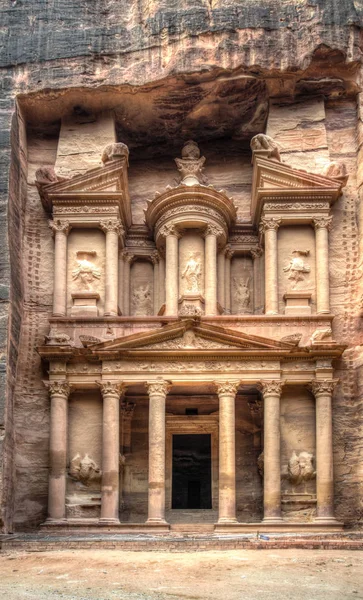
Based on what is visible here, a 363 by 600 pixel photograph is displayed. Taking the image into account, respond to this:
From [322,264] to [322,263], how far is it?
0.03 meters

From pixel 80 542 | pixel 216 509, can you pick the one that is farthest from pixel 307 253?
pixel 80 542

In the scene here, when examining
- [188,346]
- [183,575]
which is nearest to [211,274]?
[188,346]

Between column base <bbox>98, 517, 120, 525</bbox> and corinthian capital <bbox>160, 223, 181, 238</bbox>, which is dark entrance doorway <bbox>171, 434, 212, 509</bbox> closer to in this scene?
column base <bbox>98, 517, 120, 525</bbox>

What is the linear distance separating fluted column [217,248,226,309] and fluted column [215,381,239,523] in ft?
11.8

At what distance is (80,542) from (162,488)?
374cm

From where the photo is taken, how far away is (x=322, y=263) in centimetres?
2453

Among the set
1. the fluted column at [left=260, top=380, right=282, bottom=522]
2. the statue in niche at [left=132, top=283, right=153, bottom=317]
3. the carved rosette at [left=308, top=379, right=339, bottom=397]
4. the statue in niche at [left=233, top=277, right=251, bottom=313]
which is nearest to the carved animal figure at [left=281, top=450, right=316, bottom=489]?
the fluted column at [left=260, top=380, right=282, bottom=522]

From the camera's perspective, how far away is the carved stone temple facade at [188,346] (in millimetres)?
22766

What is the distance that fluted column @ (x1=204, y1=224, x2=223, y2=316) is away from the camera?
977 inches

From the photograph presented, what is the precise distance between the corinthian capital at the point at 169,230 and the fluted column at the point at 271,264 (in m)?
2.54

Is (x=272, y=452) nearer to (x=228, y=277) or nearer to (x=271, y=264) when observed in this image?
(x=271, y=264)

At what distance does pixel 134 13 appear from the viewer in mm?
26328

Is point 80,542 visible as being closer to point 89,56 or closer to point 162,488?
point 162,488

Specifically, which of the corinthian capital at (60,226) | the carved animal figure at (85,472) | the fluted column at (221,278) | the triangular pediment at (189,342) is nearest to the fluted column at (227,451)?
the triangular pediment at (189,342)
